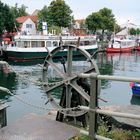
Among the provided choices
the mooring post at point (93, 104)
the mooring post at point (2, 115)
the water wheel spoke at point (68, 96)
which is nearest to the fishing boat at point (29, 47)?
the water wheel spoke at point (68, 96)

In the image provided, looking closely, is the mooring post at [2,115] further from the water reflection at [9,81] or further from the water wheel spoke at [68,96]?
the water reflection at [9,81]

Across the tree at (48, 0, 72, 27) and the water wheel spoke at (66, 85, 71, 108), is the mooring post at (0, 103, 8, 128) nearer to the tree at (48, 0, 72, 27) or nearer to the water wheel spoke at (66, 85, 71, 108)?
the water wheel spoke at (66, 85, 71, 108)

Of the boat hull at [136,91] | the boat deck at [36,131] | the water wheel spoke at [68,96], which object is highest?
the water wheel spoke at [68,96]

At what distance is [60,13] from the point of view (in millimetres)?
63250

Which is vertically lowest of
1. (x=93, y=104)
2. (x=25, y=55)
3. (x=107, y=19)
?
(x=25, y=55)

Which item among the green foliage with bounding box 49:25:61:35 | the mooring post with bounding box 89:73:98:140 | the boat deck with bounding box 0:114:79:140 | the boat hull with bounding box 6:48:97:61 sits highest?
the green foliage with bounding box 49:25:61:35

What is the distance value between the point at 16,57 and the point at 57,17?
886 inches

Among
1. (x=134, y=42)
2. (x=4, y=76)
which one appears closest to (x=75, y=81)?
(x=4, y=76)

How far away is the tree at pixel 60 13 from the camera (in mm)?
63625

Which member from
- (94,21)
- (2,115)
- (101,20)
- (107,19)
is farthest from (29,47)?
(2,115)

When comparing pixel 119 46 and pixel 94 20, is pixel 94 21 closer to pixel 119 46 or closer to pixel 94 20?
pixel 94 20

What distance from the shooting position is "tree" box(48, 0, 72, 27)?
2505 inches

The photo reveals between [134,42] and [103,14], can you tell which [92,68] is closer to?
[134,42]

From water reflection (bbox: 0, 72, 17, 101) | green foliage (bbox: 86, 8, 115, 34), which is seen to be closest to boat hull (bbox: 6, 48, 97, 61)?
water reflection (bbox: 0, 72, 17, 101)
